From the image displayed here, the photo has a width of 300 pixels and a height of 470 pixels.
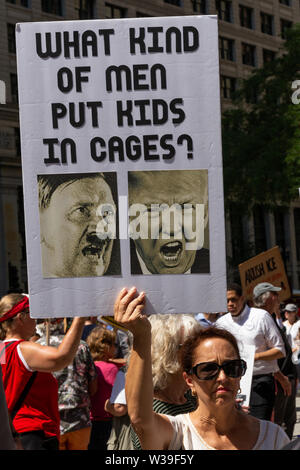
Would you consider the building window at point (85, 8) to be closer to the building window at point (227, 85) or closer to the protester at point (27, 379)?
the building window at point (227, 85)

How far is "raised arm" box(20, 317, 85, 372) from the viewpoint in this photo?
435 cm

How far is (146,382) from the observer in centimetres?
319

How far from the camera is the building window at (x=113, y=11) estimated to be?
52734 millimetres

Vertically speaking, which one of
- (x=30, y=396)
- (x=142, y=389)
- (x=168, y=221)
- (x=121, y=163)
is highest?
(x=121, y=163)

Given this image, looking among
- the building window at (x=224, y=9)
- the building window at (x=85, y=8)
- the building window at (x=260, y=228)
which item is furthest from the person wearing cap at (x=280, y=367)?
the building window at (x=260, y=228)

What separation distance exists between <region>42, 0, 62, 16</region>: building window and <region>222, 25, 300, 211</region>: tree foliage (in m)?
19.4

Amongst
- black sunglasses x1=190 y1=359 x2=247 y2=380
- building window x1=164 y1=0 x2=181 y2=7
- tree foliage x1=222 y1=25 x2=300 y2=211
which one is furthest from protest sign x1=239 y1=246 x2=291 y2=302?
building window x1=164 y1=0 x2=181 y2=7

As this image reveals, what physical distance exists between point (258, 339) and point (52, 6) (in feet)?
149

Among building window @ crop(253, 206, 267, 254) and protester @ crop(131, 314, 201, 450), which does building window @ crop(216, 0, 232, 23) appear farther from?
protester @ crop(131, 314, 201, 450)

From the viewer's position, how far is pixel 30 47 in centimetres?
352

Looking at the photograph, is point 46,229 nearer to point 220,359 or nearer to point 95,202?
point 95,202

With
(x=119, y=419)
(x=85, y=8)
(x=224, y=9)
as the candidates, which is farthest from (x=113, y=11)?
(x=119, y=419)

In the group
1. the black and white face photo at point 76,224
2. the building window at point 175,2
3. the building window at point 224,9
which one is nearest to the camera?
the black and white face photo at point 76,224

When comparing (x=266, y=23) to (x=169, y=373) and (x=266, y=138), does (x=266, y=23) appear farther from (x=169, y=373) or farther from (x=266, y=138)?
(x=169, y=373)
